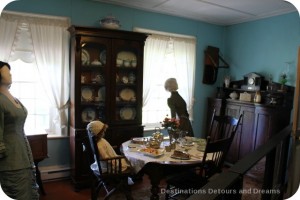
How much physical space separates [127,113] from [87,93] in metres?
0.64

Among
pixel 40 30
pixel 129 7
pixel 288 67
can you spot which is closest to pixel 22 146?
pixel 40 30

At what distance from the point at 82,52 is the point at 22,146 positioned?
5.12ft

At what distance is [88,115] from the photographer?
319cm

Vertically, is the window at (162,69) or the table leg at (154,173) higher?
the window at (162,69)

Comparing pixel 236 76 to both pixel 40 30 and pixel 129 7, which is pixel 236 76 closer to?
pixel 129 7

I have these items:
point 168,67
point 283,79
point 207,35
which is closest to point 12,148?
Result: point 168,67

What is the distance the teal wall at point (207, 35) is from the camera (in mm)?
3158

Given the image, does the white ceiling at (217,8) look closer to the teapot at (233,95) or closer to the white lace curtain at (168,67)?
the white lace curtain at (168,67)

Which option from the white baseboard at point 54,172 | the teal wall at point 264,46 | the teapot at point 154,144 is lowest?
the white baseboard at point 54,172

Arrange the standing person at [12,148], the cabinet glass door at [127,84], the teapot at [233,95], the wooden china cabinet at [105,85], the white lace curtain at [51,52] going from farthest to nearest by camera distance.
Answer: the teapot at [233,95] → the cabinet glass door at [127,84] → the wooden china cabinet at [105,85] → the white lace curtain at [51,52] → the standing person at [12,148]

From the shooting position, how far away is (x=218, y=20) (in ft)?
13.7

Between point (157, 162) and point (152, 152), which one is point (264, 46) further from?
point (157, 162)

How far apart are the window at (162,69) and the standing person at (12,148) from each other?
2.13m

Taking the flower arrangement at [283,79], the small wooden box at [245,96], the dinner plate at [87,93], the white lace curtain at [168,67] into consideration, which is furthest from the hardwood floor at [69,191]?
the flower arrangement at [283,79]
